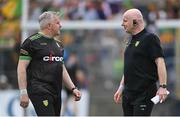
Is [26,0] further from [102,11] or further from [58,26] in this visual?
[58,26]

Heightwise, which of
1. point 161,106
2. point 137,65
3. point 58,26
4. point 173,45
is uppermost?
point 58,26

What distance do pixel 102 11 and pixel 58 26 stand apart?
8.85 meters

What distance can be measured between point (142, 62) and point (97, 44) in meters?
8.70

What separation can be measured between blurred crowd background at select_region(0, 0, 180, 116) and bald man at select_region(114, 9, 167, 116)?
7.51 meters

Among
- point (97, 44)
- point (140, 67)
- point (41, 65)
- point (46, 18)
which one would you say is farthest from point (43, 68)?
point (97, 44)

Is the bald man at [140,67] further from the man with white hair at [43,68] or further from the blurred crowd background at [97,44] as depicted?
the blurred crowd background at [97,44]

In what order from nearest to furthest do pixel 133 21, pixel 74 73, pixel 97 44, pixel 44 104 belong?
1. pixel 44 104
2. pixel 133 21
3. pixel 74 73
4. pixel 97 44

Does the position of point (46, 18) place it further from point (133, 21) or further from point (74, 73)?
point (74, 73)

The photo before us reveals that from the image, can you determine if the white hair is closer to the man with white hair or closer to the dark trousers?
the man with white hair

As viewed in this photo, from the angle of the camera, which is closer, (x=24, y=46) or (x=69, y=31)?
(x=24, y=46)

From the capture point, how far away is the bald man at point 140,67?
837 centimetres

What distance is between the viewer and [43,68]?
839cm

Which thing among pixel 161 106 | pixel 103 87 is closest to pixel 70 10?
pixel 103 87

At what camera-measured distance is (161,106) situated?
16.1 meters
